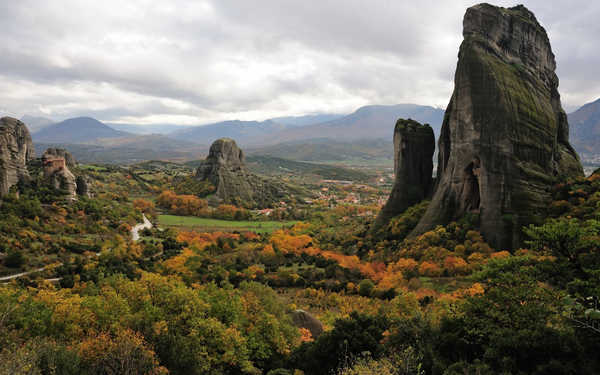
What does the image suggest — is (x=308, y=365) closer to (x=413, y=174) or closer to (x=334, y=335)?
(x=334, y=335)

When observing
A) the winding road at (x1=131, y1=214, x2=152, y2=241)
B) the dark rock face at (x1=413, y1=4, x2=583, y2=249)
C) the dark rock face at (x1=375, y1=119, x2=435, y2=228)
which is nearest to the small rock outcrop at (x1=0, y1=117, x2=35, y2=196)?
the winding road at (x1=131, y1=214, x2=152, y2=241)

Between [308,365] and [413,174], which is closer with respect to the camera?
[308,365]

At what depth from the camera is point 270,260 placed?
63.5m

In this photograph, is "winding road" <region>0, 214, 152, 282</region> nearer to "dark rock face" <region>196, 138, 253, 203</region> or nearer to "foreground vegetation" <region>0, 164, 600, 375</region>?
"foreground vegetation" <region>0, 164, 600, 375</region>

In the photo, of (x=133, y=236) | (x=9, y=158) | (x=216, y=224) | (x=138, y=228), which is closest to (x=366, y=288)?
(x=133, y=236)

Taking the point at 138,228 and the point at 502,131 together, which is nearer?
the point at 502,131

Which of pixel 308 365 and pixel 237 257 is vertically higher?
pixel 308 365

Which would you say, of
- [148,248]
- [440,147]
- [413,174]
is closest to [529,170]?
[440,147]

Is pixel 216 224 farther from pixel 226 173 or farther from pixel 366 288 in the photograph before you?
pixel 366 288

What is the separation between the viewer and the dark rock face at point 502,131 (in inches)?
1597

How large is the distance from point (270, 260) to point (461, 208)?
112ft

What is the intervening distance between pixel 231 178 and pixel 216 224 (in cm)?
3894

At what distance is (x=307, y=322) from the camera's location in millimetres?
32562

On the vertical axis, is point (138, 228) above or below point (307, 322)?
below
